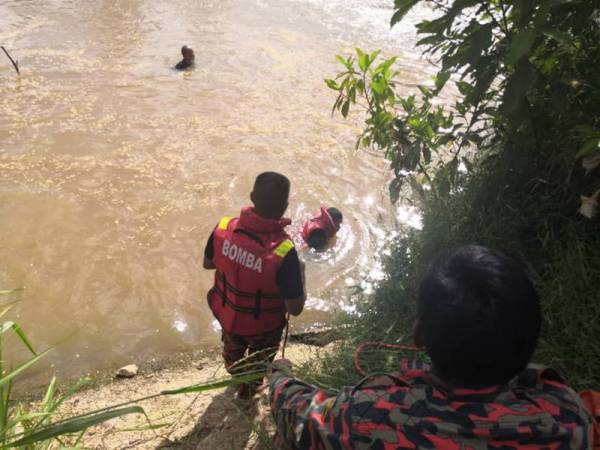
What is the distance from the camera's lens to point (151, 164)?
5660 mm

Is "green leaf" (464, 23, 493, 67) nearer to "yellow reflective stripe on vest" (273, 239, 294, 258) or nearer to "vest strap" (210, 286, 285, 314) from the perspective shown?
"yellow reflective stripe on vest" (273, 239, 294, 258)

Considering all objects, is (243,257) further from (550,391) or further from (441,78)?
(550,391)

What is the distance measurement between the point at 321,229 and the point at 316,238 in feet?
0.32

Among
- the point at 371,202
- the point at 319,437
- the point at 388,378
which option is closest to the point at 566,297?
the point at 388,378

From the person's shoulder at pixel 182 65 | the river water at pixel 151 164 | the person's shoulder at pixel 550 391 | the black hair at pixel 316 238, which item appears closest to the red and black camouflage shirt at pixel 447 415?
the person's shoulder at pixel 550 391

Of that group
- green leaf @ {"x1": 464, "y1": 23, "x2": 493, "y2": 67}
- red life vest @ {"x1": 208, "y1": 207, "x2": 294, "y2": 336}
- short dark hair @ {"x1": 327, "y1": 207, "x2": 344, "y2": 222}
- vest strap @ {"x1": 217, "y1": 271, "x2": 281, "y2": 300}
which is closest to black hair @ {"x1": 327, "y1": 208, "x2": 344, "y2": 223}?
short dark hair @ {"x1": 327, "y1": 207, "x2": 344, "y2": 222}

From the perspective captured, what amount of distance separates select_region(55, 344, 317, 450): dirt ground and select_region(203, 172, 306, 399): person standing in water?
0.22m

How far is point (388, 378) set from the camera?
1301 mm

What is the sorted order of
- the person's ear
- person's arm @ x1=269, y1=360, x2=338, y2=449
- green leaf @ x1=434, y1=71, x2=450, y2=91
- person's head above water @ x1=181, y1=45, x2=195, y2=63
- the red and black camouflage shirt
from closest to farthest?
the red and black camouflage shirt → the person's ear → person's arm @ x1=269, y1=360, x2=338, y2=449 → green leaf @ x1=434, y1=71, x2=450, y2=91 → person's head above water @ x1=181, y1=45, x2=195, y2=63

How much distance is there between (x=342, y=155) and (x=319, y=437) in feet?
16.5

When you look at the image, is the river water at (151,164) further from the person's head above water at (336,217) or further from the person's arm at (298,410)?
the person's arm at (298,410)

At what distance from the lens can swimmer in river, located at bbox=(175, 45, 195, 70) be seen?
25.0 ft

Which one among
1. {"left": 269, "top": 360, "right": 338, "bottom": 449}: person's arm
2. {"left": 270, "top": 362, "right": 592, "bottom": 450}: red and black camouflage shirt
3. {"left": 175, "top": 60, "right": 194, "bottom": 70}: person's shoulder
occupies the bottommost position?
{"left": 175, "top": 60, "right": 194, "bottom": 70}: person's shoulder

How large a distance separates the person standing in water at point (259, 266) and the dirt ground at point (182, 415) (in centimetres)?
22
